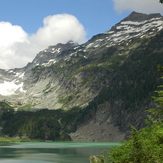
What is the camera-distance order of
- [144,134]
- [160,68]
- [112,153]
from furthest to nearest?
1. [144,134]
2. [112,153]
3. [160,68]

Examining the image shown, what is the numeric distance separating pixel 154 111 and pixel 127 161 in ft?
16.9

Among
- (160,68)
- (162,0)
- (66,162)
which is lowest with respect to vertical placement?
(66,162)

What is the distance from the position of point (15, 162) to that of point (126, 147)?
91616 millimetres

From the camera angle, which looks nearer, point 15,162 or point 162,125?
point 162,125

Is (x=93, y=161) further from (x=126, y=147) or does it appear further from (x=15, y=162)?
(x=15, y=162)

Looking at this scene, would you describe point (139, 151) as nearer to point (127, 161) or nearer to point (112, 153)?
point (127, 161)

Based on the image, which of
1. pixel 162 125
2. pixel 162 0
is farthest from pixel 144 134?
pixel 162 0

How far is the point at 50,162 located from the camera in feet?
450

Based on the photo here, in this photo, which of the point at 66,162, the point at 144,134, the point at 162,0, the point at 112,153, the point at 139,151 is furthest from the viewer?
the point at 66,162

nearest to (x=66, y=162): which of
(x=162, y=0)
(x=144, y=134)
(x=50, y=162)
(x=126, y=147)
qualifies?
(x=50, y=162)

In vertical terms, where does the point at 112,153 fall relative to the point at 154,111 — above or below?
below

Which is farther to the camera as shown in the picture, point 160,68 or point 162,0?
point 160,68

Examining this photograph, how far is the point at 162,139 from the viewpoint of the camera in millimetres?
39188

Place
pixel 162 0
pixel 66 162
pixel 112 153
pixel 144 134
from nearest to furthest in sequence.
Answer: pixel 162 0, pixel 112 153, pixel 144 134, pixel 66 162
